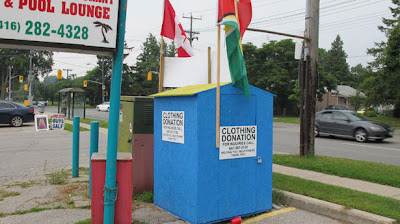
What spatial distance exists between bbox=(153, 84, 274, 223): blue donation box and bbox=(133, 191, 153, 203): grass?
364 mm

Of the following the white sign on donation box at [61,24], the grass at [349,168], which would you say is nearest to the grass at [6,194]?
the white sign on donation box at [61,24]

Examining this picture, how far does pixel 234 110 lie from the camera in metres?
4.60

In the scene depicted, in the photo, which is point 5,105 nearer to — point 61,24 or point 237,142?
point 61,24

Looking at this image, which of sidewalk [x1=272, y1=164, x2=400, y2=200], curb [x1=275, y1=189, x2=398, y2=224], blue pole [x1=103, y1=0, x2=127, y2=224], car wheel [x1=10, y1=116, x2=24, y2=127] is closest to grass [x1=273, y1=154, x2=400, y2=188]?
sidewalk [x1=272, y1=164, x2=400, y2=200]

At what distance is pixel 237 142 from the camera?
4641 mm

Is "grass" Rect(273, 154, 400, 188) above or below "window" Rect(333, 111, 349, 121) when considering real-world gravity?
below

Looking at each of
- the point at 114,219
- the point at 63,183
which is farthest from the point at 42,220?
the point at 63,183

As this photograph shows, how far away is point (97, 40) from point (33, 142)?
1182 centimetres

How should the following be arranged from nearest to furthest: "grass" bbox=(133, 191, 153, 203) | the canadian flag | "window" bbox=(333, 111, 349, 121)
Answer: "grass" bbox=(133, 191, 153, 203)
the canadian flag
"window" bbox=(333, 111, 349, 121)

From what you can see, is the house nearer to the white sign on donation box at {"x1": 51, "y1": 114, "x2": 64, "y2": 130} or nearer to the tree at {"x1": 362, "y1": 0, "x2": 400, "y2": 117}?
the tree at {"x1": 362, "y1": 0, "x2": 400, "y2": 117}

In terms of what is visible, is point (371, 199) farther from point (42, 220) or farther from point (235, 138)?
point (42, 220)

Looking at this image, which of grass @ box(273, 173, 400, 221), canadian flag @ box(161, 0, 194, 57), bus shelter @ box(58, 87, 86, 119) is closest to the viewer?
grass @ box(273, 173, 400, 221)

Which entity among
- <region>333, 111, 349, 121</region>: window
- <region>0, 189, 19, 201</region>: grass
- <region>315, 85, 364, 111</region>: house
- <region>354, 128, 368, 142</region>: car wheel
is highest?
<region>315, 85, 364, 111</region>: house

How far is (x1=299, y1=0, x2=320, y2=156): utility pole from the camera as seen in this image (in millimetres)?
8719
